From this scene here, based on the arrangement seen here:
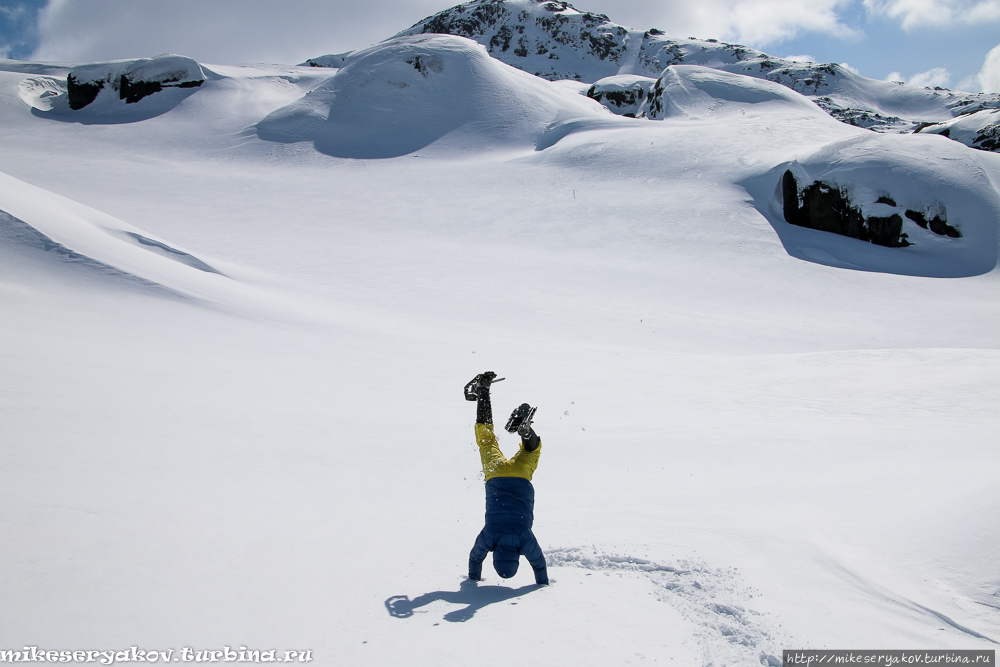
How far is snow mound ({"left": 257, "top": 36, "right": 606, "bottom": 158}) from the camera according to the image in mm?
32594

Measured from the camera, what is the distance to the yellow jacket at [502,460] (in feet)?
12.4

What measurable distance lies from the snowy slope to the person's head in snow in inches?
8.5

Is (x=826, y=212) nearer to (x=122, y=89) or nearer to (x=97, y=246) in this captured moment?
(x=97, y=246)

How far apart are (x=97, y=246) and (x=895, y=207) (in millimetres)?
23739

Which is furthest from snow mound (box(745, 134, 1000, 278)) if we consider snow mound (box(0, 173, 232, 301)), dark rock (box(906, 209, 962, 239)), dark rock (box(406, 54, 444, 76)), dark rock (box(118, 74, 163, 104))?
dark rock (box(118, 74, 163, 104))

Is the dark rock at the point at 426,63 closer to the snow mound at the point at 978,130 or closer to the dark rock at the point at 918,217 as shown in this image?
the dark rock at the point at 918,217

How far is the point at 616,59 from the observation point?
116500 mm

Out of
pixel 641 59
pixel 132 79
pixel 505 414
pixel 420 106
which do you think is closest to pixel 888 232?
pixel 505 414

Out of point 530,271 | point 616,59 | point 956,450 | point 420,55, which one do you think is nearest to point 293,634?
point 956,450

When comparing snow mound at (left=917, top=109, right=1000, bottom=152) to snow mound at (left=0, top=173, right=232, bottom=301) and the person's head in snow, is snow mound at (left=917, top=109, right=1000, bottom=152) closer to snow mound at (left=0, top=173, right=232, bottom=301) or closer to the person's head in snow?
snow mound at (left=0, top=173, right=232, bottom=301)

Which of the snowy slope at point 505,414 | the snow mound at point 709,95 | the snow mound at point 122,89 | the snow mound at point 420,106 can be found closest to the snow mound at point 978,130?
the snow mound at point 709,95

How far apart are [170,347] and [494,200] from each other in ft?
57.8

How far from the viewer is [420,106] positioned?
35531mm

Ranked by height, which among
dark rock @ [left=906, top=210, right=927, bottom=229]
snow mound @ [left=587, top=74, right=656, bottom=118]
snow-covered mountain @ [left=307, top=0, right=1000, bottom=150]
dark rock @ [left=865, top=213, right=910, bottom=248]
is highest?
snow-covered mountain @ [left=307, top=0, right=1000, bottom=150]
